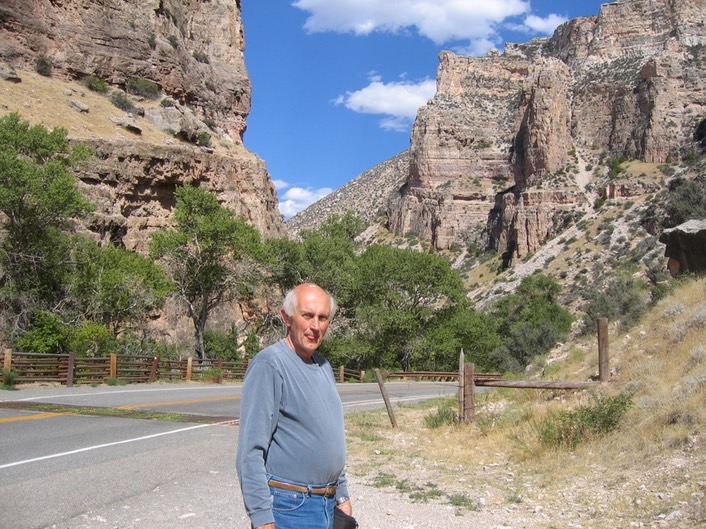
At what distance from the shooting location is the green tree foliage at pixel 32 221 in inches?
864

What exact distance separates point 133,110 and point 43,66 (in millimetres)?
5141

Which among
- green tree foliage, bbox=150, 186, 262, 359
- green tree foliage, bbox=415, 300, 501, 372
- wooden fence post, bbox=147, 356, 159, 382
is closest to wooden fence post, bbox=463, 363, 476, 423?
wooden fence post, bbox=147, 356, 159, 382

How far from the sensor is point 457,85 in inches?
4498

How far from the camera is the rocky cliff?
33062 millimetres

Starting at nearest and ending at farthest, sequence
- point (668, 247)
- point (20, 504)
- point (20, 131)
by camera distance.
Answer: point (20, 504) < point (668, 247) < point (20, 131)

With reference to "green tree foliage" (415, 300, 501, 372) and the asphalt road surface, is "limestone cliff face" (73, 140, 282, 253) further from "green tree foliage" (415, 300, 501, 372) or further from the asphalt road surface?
the asphalt road surface

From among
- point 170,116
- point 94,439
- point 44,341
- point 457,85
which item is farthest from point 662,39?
point 94,439

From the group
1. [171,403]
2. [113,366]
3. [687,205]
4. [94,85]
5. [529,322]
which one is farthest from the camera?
[529,322]

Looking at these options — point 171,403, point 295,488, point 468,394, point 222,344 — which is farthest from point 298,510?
point 222,344

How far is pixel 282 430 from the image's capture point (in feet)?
10.9

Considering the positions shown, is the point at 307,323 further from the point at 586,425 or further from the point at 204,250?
the point at 204,250

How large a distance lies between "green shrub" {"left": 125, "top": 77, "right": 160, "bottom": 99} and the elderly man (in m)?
40.9

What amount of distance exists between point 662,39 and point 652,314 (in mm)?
97797

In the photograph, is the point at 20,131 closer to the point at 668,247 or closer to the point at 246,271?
the point at 246,271
